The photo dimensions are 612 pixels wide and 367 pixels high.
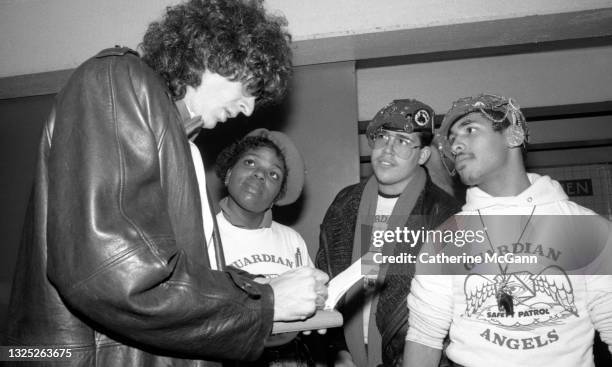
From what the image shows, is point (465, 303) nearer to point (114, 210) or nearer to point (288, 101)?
point (114, 210)

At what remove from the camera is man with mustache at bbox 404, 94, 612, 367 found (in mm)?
1763

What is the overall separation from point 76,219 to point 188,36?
28.7 inches

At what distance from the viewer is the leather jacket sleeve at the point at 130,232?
817 mm

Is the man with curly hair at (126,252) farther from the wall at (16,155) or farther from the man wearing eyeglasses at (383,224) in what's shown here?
the wall at (16,155)

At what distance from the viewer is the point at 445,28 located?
113 inches

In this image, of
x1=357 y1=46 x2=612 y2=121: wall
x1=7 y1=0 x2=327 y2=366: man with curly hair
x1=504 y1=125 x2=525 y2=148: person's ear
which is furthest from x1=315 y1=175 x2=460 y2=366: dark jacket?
x1=357 y1=46 x2=612 y2=121: wall

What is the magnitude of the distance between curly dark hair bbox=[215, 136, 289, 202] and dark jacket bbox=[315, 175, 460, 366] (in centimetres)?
38

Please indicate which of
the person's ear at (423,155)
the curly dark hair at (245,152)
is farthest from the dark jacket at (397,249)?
the curly dark hair at (245,152)

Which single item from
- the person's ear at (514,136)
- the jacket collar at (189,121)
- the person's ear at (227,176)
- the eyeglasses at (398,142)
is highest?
the jacket collar at (189,121)

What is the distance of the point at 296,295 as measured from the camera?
110 centimetres

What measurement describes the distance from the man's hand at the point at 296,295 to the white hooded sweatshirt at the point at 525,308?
960mm

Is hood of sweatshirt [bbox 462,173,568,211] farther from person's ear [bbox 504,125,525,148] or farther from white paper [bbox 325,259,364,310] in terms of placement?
white paper [bbox 325,259,364,310]

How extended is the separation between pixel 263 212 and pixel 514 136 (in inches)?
57.3

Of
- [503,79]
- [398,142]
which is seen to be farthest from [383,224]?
[503,79]
